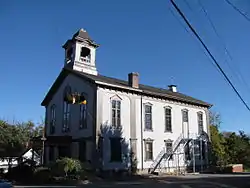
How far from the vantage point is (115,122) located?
26.8 meters

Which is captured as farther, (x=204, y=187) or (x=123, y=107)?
(x=123, y=107)

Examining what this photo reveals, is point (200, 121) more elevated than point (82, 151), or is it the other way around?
point (200, 121)

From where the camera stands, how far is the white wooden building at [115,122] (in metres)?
25.9

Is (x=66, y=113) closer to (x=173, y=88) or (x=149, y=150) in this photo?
(x=149, y=150)

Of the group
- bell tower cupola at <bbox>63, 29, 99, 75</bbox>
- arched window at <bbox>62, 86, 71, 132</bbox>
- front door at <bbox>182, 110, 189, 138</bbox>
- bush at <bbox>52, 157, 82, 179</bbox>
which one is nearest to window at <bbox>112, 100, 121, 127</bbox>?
arched window at <bbox>62, 86, 71, 132</bbox>

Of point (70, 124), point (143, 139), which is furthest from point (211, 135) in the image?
point (70, 124)

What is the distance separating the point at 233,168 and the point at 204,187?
585 inches

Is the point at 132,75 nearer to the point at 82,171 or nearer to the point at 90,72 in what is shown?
the point at 90,72

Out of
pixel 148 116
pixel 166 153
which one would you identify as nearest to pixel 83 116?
pixel 148 116

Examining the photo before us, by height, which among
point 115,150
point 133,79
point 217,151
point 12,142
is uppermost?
point 133,79

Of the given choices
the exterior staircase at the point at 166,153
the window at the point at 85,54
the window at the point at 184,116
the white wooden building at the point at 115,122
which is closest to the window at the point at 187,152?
the white wooden building at the point at 115,122

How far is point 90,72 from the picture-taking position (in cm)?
3069

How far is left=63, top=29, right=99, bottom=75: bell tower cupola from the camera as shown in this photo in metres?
30.0

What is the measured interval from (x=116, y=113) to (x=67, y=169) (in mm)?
7406
